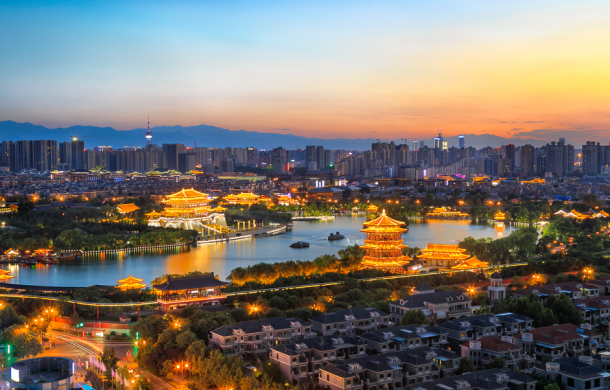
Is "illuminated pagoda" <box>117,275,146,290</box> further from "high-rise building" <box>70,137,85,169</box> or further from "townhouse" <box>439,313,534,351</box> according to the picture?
"high-rise building" <box>70,137,85,169</box>

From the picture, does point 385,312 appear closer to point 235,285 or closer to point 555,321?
point 555,321

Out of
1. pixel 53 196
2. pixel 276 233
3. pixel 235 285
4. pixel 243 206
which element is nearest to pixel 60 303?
pixel 235 285

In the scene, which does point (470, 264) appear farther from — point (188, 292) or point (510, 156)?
point (510, 156)

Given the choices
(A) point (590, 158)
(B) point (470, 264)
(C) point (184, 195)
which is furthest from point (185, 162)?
(B) point (470, 264)

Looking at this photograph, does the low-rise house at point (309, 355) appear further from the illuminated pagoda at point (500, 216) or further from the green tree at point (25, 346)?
the illuminated pagoda at point (500, 216)

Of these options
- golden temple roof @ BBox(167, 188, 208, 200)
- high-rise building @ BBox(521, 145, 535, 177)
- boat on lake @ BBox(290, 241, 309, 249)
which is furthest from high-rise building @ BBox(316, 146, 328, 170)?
boat on lake @ BBox(290, 241, 309, 249)
